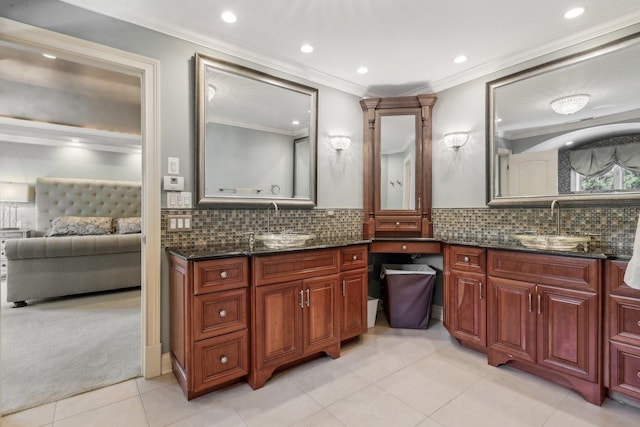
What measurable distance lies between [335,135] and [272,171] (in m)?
0.83

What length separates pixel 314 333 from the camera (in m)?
2.28

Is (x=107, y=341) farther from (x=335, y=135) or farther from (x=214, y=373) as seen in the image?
(x=335, y=135)

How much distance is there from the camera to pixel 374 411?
69.2 inches

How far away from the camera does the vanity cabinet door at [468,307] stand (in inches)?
93.1

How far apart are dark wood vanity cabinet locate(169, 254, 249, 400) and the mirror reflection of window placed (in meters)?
1.84

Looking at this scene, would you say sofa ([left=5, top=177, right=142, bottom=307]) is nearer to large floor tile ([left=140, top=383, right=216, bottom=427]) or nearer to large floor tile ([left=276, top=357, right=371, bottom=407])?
large floor tile ([left=140, top=383, right=216, bottom=427])

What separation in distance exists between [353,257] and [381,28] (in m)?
1.81

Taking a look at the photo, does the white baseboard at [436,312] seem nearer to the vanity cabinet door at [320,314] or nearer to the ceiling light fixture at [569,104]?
the vanity cabinet door at [320,314]

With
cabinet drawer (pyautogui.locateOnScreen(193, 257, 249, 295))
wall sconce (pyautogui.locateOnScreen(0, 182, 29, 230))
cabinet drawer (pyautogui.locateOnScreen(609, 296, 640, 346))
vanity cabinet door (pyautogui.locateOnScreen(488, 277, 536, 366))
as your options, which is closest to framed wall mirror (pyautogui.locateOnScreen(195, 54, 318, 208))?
cabinet drawer (pyautogui.locateOnScreen(193, 257, 249, 295))

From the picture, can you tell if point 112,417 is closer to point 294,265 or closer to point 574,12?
point 294,265

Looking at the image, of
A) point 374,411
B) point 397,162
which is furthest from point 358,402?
point 397,162

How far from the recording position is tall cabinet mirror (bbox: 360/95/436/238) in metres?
3.17

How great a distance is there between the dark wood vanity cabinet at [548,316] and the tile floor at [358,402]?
0.14m

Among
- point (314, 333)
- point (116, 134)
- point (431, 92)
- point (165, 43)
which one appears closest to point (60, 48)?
point (165, 43)
